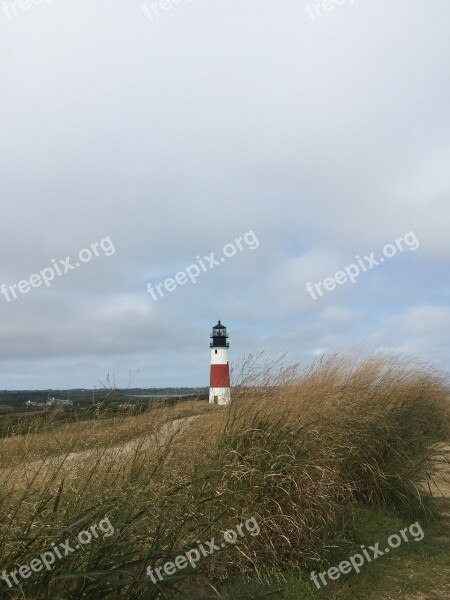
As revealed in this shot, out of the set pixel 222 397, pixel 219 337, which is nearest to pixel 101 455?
pixel 222 397

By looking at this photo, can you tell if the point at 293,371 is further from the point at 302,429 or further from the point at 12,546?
the point at 12,546

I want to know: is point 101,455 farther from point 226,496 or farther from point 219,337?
point 219,337

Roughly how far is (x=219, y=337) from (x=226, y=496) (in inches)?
938

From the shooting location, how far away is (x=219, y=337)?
28.5 m

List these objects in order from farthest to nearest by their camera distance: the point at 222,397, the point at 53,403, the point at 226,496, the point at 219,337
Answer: the point at 219,337 → the point at 222,397 → the point at 53,403 → the point at 226,496

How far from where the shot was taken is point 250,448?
17.0ft

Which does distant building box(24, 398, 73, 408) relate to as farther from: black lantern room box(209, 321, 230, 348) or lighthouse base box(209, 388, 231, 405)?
black lantern room box(209, 321, 230, 348)

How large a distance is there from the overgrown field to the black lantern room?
68.6 ft

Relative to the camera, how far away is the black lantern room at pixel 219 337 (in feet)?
93.0

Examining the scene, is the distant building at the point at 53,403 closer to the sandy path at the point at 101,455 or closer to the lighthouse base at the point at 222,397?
the sandy path at the point at 101,455

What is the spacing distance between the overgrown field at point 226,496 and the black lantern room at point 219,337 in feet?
68.6

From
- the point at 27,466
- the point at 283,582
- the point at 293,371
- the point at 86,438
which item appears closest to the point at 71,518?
the point at 27,466

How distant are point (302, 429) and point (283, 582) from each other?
147 centimetres

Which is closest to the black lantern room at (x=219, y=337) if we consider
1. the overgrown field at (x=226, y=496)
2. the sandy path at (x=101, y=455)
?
the overgrown field at (x=226, y=496)
